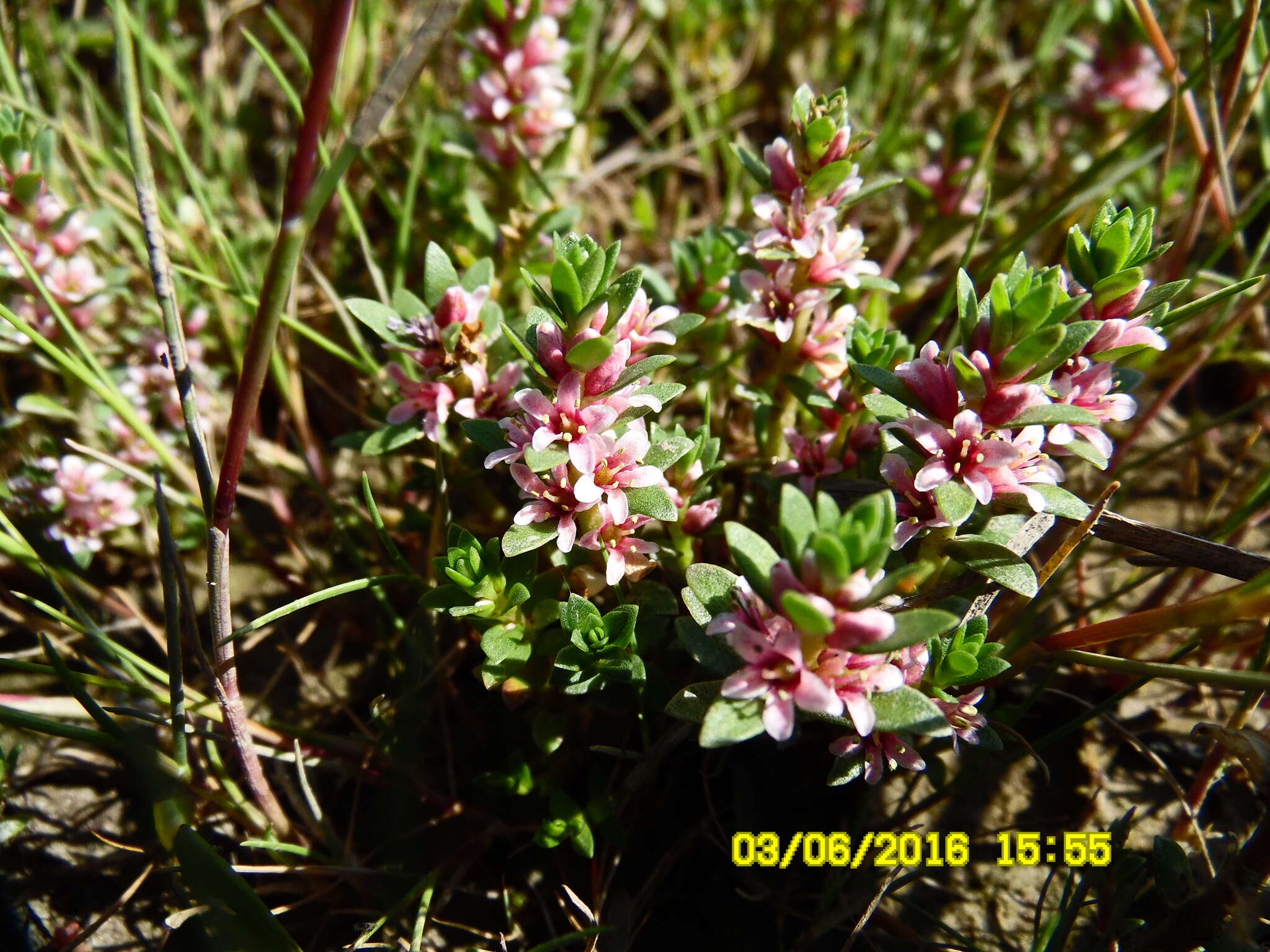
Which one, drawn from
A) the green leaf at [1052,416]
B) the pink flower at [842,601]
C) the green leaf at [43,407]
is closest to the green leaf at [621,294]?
the pink flower at [842,601]

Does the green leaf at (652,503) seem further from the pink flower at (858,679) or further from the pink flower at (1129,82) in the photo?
the pink flower at (1129,82)

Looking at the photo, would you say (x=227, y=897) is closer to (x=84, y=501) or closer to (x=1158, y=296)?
(x=84, y=501)

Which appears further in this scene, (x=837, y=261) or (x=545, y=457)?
(x=837, y=261)

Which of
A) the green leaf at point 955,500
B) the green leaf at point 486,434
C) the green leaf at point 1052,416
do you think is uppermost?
the green leaf at point 486,434

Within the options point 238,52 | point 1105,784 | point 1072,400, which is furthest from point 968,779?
point 238,52

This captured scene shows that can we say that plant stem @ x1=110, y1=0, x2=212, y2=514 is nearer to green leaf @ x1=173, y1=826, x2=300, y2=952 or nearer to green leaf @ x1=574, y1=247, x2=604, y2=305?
green leaf @ x1=173, y1=826, x2=300, y2=952

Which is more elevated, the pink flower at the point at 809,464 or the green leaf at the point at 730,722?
the pink flower at the point at 809,464
